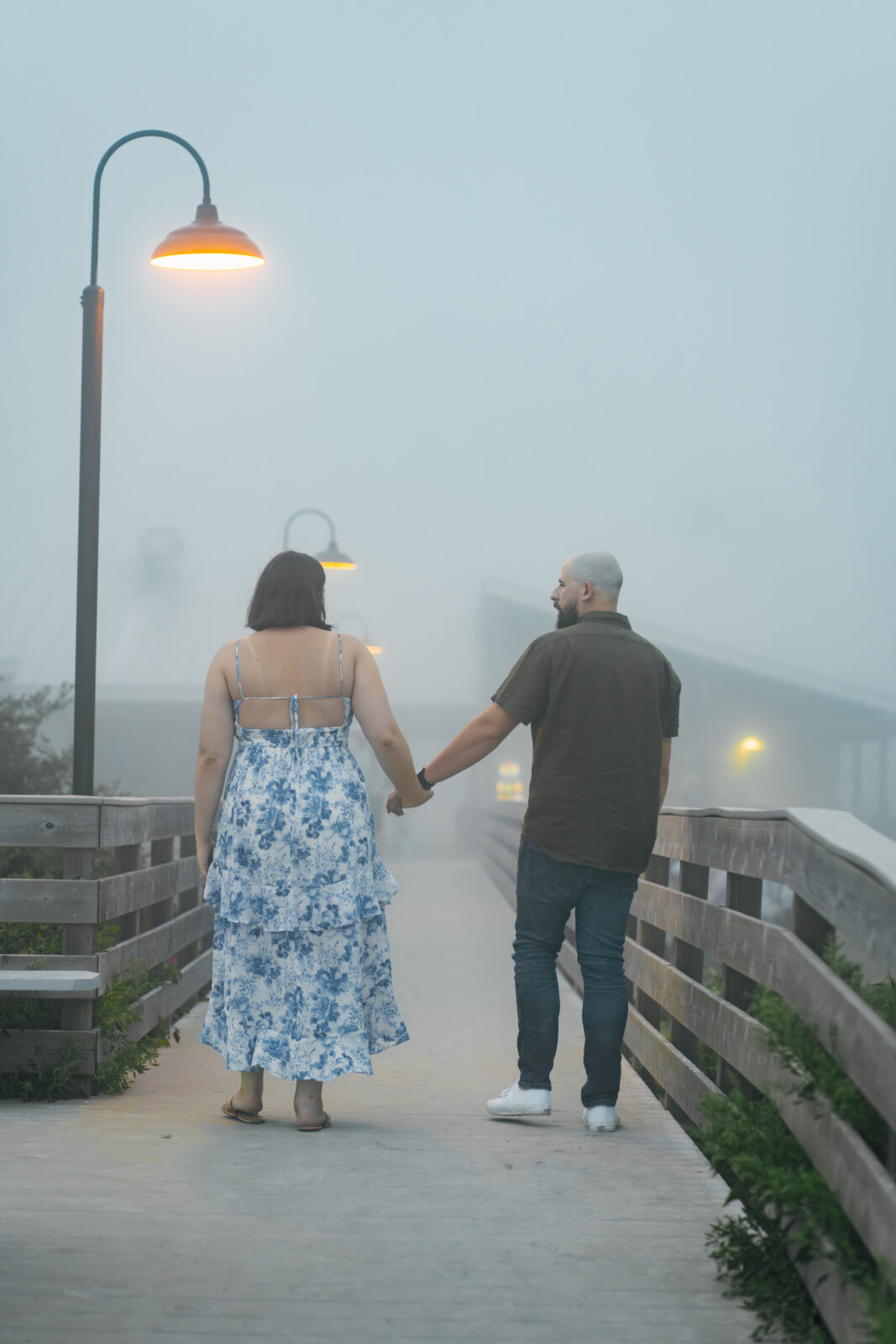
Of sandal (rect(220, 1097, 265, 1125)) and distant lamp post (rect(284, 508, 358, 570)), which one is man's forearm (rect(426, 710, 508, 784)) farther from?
distant lamp post (rect(284, 508, 358, 570))

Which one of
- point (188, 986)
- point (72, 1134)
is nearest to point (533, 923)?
point (72, 1134)

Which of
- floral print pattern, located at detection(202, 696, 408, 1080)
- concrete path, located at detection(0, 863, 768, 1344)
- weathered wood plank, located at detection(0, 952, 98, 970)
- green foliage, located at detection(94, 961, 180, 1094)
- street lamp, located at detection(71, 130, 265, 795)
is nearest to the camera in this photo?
concrete path, located at detection(0, 863, 768, 1344)

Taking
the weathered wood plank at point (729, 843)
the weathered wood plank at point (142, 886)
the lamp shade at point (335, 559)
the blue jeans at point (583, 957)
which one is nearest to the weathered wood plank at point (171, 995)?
the weathered wood plank at point (142, 886)

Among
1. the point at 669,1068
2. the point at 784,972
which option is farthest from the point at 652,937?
the point at 784,972

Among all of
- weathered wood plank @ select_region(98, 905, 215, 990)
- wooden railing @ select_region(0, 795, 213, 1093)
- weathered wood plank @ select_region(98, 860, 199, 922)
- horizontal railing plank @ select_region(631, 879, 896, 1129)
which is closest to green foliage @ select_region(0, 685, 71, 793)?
weathered wood plank @ select_region(98, 905, 215, 990)

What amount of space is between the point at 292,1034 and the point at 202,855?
635 mm

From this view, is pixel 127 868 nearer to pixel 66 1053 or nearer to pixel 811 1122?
pixel 66 1053

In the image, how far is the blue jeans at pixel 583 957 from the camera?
16.0 feet

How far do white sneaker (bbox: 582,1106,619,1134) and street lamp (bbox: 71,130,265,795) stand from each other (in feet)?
9.66

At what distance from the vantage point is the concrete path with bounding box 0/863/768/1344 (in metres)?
3.02

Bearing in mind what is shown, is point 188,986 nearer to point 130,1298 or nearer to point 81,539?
point 81,539

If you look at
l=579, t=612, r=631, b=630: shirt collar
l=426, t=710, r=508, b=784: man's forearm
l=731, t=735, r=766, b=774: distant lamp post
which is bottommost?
l=731, t=735, r=766, b=774: distant lamp post

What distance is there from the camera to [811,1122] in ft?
9.90

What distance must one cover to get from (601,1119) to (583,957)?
487 millimetres
